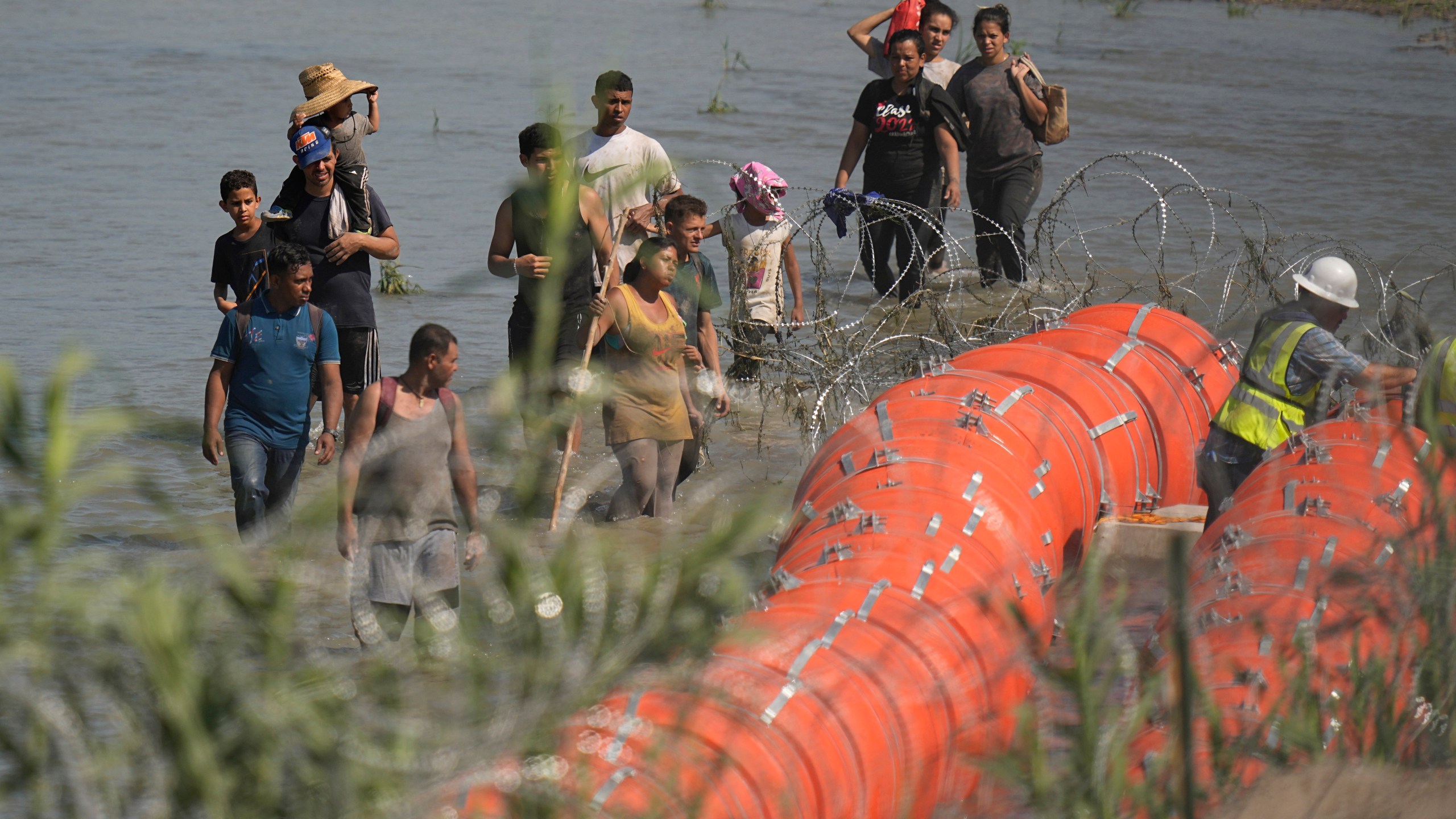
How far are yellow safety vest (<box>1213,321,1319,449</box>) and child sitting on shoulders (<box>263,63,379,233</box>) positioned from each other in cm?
401

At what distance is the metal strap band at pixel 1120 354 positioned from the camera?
294 inches

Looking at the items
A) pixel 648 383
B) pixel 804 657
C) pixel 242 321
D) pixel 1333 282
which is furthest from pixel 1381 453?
pixel 242 321

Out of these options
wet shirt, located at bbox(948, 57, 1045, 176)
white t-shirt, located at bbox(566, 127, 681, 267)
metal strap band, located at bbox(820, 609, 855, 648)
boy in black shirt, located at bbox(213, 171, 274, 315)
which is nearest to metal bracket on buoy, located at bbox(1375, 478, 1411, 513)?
metal strap band, located at bbox(820, 609, 855, 648)

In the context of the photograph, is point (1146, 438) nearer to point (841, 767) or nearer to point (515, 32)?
point (841, 767)

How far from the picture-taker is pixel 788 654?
4457mm

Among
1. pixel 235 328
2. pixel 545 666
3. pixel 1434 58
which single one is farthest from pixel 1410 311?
pixel 1434 58

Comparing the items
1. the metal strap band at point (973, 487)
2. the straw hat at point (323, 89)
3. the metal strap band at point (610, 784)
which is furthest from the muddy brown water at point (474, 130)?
the metal strap band at point (973, 487)

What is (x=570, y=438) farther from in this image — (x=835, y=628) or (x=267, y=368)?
(x=267, y=368)

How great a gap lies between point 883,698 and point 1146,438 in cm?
332

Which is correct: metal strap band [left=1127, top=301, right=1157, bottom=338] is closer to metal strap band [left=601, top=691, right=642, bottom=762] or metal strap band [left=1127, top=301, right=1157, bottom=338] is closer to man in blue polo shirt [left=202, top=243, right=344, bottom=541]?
man in blue polo shirt [left=202, top=243, right=344, bottom=541]

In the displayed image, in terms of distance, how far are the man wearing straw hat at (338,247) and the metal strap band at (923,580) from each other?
3.08 meters

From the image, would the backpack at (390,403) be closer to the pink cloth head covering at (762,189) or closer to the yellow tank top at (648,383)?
the yellow tank top at (648,383)

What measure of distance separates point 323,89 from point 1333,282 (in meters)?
4.83

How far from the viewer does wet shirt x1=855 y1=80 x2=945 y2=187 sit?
36.8 ft
